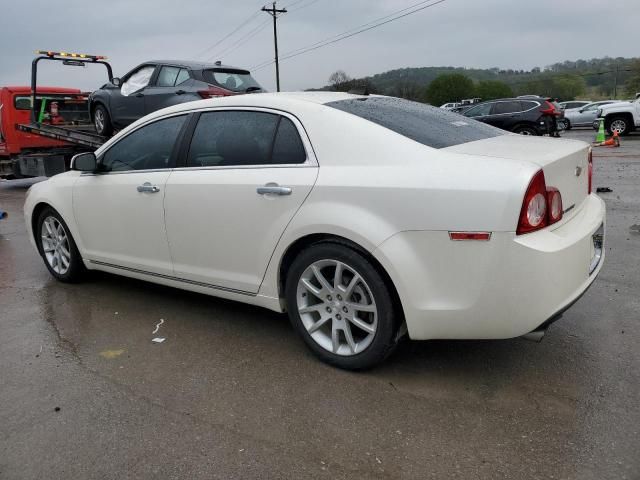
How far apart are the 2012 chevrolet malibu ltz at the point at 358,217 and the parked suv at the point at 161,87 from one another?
16.4 feet

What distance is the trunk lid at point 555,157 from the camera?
2.92 metres

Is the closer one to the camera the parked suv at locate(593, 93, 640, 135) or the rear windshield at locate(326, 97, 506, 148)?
the rear windshield at locate(326, 97, 506, 148)

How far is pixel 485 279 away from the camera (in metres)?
2.74

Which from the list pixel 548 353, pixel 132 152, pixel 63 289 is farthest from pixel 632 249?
pixel 63 289

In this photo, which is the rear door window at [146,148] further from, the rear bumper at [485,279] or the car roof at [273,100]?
the rear bumper at [485,279]

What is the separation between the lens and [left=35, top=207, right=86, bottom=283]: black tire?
502cm

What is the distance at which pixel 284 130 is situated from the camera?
3.51 metres

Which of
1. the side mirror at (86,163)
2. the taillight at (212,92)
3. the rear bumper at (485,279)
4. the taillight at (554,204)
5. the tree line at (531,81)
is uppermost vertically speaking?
the tree line at (531,81)

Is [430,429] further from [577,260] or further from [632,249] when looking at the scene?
[632,249]

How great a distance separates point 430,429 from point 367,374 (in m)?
0.61

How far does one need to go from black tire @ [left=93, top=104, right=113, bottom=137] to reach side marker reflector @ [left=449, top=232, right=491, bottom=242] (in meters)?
9.03

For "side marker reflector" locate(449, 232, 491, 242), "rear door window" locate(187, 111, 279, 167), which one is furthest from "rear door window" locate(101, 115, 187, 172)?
"side marker reflector" locate(449, 232, 491, 242)

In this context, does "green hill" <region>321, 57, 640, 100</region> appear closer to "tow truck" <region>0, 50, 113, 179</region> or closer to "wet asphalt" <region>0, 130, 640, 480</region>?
"tow truck" <region>0, 50, 113, 179</region>

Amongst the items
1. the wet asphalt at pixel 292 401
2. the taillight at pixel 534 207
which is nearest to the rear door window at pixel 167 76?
the wet asphalt at pixel 292 401
